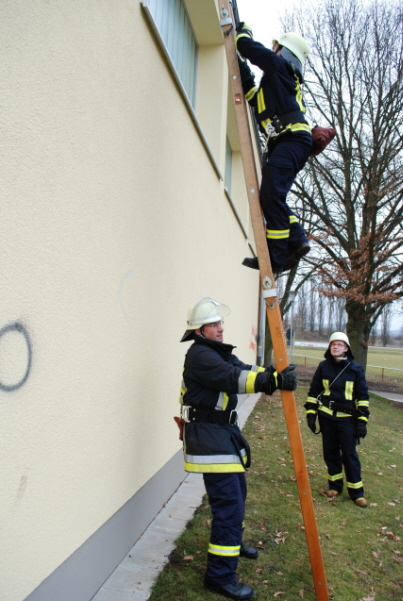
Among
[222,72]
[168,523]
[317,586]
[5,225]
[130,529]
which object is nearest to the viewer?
[5,225]

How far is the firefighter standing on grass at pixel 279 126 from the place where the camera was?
3465 mm

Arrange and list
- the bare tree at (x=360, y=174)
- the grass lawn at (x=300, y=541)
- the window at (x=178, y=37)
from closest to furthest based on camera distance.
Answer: the grass lawn at (x=300, y=541)
the window at (x=178, y=37)
the bare tree at (x=360, y=174)

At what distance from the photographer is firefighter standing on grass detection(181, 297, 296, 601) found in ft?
10.2

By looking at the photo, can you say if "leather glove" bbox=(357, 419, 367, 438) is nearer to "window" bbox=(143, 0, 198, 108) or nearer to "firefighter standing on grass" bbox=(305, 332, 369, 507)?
"firefighter standing on grass" bbox=(305, 332, 369, 507)

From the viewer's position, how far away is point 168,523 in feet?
13.3

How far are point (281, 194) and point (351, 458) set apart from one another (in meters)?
3.28

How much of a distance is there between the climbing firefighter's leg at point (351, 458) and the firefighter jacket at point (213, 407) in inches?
88.9

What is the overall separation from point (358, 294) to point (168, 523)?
1495 centimetres

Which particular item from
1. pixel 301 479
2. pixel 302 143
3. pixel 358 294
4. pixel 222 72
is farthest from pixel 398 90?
pixel 301 479

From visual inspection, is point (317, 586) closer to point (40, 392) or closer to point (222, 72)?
point (40, 392)

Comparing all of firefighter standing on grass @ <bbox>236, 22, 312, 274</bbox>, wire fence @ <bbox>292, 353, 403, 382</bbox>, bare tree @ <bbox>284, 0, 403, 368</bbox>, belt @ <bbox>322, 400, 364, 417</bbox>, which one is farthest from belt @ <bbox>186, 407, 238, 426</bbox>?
wire fence @ <bbox>292, 353, 403, 382</bbox>

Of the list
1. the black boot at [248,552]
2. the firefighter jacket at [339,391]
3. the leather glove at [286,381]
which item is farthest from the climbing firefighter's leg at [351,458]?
the leather glove at [286,381]

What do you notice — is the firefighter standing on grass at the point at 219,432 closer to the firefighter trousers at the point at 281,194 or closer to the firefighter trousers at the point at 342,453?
the firefighter trousers at the point at 281,194

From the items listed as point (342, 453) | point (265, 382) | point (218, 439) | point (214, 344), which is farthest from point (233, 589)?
point (342, 453)
